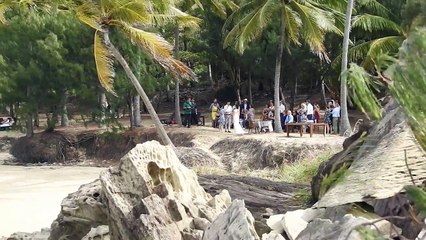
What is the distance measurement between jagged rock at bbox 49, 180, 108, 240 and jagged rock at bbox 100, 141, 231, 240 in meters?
0.82

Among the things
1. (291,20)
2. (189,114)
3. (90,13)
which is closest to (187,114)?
(189,114)

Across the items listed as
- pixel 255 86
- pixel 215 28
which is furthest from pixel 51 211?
pixel 255 86

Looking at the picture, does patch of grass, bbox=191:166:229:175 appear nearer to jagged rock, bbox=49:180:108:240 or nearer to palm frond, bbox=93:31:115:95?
palm frond, bbox=93:31:115:95

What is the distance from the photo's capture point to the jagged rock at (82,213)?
25.6 feet

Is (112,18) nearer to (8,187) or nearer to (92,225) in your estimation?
(8,187)

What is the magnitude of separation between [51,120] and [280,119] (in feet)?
40.0

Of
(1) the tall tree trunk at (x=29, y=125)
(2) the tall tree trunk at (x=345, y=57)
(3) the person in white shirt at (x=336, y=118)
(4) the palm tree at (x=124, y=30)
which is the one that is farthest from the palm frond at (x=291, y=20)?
(1) the tall tree trunk at (x=29, y=125)

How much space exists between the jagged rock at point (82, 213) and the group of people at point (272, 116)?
685 inches

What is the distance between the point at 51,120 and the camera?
33281 mm

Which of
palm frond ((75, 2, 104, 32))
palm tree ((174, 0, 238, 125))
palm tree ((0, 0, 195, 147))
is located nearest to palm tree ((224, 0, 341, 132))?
palm tree ((0, 0, 195, 147))

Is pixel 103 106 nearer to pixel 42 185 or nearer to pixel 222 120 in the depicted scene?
pixel 222 120

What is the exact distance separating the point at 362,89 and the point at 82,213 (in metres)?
5.89

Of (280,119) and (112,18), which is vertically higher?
(112,18)

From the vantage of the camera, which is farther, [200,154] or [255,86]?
[255,86]
